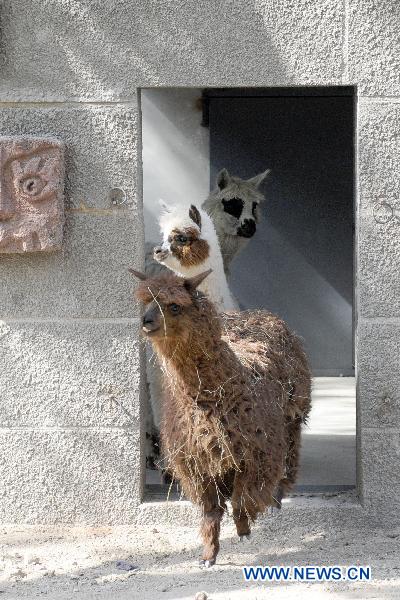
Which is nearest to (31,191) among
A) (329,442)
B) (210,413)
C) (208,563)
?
(210,413)

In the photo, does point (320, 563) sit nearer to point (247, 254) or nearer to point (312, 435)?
point (312, 435)

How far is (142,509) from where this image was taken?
4953 millimetres

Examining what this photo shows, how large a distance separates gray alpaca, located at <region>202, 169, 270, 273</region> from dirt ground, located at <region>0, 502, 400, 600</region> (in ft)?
7.21

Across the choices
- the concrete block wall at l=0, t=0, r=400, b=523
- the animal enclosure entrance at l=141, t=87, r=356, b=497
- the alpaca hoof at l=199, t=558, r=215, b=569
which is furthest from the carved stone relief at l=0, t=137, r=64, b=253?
the animal enclosure entrance at l=141, t=87, r=356, b=497

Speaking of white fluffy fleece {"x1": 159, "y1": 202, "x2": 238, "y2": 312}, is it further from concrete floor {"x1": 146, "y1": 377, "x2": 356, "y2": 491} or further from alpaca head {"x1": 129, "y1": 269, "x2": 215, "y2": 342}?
alpaca head {"x1": 129, "y1": 269, "x2": 215, "y2": 342}

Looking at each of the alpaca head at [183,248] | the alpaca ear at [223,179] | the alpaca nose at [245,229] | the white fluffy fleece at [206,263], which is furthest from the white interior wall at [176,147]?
the alpaca head at [183,248]

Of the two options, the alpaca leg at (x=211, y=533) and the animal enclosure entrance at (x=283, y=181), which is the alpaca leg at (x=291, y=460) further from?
the animal enclosure entrance at (x=283, y=181)

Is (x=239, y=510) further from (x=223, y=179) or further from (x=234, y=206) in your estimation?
(x=223, y=179)

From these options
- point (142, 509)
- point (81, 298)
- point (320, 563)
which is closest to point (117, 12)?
point (81, 298)

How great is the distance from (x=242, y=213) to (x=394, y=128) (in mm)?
1959

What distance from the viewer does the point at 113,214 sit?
4.91 meters

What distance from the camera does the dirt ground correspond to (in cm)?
398

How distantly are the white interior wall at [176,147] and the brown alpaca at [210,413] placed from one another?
5.86 metres

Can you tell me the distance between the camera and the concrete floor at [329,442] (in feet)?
19.1
